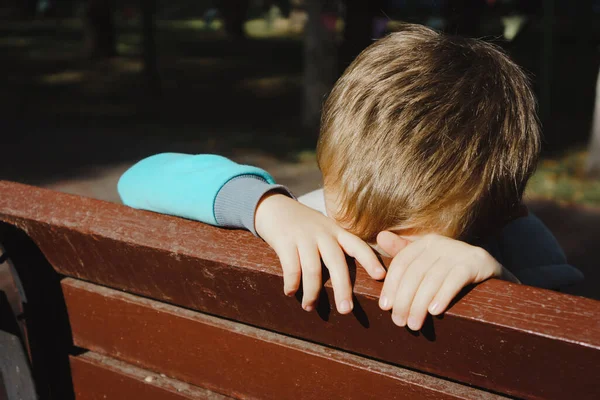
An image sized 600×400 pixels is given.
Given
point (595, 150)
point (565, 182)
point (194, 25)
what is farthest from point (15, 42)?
point (595, 150)

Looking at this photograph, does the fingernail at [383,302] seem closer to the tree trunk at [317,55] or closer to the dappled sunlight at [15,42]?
the tree trunk at [317,55]

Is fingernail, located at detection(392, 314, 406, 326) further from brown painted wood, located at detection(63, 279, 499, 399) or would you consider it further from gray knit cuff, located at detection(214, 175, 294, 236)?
gray knit cuff, located at detection(214, 175, 294, 236)

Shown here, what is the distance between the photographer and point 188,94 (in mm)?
11320

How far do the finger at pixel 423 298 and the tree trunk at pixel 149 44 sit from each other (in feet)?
30.6

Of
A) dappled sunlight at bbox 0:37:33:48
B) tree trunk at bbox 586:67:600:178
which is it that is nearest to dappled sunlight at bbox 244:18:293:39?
dappled sunlight at bbox 0:37:33:48

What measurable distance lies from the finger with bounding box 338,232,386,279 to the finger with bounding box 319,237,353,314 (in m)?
0.02

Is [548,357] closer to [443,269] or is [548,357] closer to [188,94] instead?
[443,269]

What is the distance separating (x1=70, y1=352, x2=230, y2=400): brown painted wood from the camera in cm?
132

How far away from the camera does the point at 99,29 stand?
13695 millimetres

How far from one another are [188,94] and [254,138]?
3.57 m

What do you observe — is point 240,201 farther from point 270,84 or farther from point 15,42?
point 15,42

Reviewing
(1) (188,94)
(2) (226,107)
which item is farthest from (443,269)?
(1) (188,94)

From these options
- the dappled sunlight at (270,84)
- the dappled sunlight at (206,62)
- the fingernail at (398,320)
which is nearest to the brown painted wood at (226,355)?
the fingernail at (398,320)

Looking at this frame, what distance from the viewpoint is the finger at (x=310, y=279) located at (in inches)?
39.2
